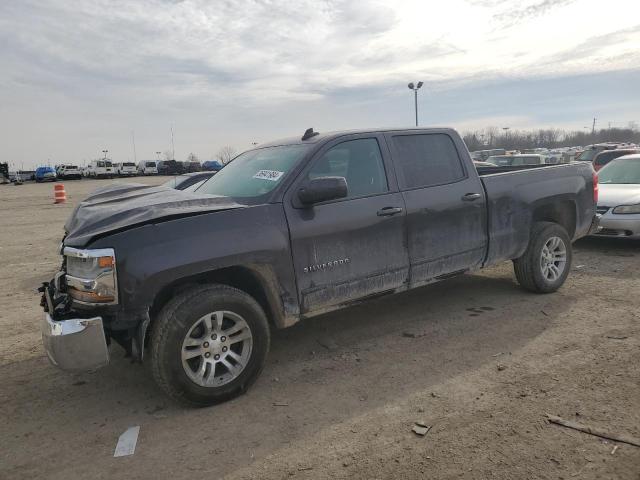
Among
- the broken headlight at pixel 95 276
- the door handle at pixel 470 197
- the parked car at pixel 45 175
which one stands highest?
the parked car at pixel 45 175

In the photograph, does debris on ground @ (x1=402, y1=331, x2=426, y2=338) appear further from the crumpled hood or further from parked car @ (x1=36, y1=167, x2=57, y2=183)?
parked car @ (x1=36, y1=167, x2=57, y2=183)

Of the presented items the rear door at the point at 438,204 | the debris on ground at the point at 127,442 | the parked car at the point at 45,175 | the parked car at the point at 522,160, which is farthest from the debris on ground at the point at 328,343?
the parked car at the point at 45,175

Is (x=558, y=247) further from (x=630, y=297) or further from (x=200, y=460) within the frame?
(x=200, y=460)

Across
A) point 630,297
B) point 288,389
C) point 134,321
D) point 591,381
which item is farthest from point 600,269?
point 134,321

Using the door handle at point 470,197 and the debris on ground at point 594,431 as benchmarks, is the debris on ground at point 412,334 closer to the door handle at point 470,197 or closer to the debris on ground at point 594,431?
the door handle at point 470,197

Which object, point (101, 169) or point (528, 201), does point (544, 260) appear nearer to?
point (528, 201)

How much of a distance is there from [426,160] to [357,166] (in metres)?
0.84

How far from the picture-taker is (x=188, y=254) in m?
3.33

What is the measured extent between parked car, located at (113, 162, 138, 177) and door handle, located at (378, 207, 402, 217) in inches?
2196

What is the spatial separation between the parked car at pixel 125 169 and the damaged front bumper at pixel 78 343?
56.1 metres

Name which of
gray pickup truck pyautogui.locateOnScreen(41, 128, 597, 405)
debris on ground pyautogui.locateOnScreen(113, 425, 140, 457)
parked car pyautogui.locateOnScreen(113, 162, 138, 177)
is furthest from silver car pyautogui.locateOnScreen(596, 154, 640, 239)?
parked car pyautogui.locateOnScreen(113, 162, 138, 177)

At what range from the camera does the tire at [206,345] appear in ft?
10.8

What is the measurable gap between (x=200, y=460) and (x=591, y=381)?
9.10 feet

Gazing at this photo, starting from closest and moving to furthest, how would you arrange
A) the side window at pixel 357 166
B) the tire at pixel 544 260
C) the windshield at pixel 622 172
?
the side window at pixel 357 166 < the tire at pixel 544 260 < the windshield at pixel 622 172
